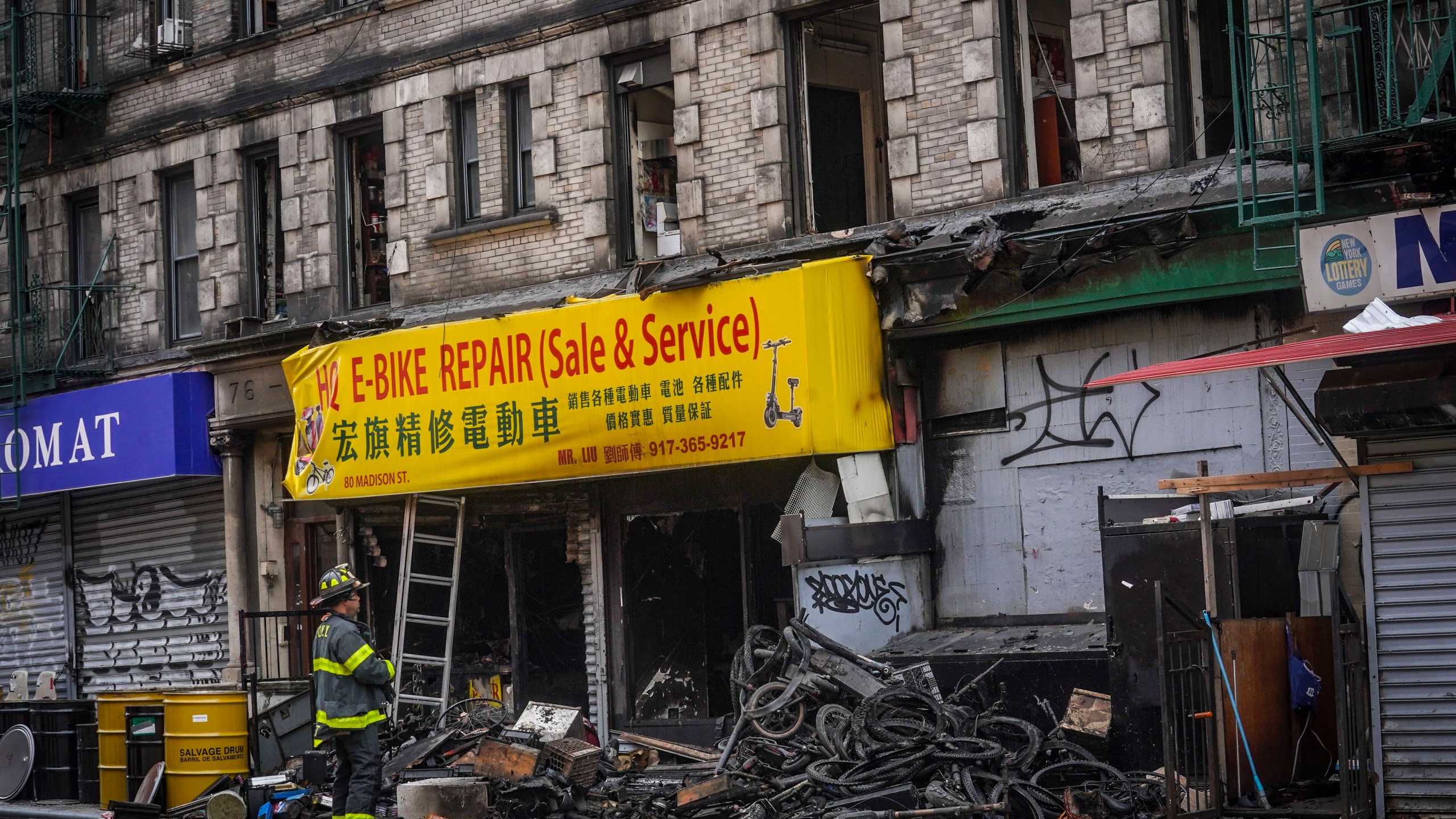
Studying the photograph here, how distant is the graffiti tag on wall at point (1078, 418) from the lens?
13.3m

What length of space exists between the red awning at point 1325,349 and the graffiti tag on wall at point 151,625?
1350 cm

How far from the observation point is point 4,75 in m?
23.3

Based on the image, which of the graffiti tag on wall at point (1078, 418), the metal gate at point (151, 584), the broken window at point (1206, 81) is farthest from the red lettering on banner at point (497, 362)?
the broken window at point (1206, 81)

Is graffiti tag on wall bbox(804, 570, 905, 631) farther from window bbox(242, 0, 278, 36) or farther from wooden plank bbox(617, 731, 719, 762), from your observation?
window bbox(242, 0, 278, 36)

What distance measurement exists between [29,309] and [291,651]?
22.1ft

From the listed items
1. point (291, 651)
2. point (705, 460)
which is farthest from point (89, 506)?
point (705, 460)

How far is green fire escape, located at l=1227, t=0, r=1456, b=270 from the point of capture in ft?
36.9

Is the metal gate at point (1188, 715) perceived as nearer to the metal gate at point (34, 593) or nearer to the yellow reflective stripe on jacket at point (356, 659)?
the yellow reflective stripe on jacket at point (356, 659)

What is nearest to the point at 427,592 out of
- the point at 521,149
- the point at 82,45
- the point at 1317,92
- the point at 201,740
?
the point at 201,740

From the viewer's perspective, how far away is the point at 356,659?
469 inches

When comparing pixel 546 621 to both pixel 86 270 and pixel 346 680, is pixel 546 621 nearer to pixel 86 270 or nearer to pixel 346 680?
pixel 346 680

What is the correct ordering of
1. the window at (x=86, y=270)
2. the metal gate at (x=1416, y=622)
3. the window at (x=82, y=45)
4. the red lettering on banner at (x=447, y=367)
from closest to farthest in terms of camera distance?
the metal gate at (x=1416, y=622) < the red lettering on banner at (x=447, y=367) < the window at (x=86, y=270) < the window at (x=82, y=45)

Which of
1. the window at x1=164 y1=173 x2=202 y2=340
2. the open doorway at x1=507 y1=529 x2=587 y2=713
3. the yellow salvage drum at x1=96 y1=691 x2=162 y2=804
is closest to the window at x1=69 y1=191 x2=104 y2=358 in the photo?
the window at x1=164 y1=173 x2=202 y2=340

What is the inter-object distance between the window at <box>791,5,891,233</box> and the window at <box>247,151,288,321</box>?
7542 mm
